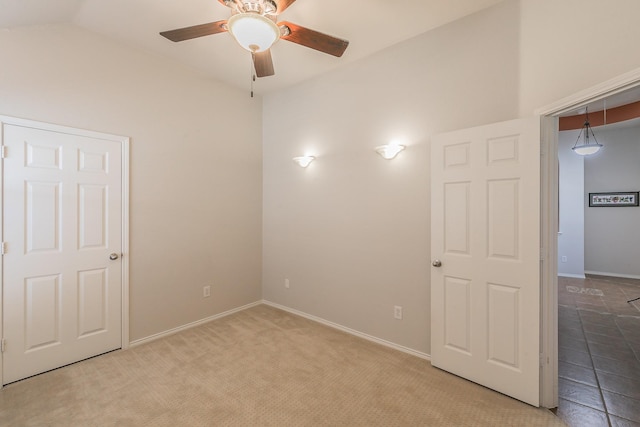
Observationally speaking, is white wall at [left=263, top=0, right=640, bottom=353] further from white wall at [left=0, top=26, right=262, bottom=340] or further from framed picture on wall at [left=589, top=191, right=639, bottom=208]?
framed picture on wall at [left=589, top=191, right=639, bottom=208]

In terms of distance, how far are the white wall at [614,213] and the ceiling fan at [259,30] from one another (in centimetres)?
725

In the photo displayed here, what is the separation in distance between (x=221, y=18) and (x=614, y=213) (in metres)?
8.32

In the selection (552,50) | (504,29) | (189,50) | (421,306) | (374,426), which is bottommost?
(374,426)

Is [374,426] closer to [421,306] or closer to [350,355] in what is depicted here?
[350,355]

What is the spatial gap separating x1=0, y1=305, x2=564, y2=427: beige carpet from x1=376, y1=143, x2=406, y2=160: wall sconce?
2.02 m

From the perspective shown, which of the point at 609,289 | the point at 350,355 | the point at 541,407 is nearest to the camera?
the point at 541,407

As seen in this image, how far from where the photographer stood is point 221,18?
2.41 m

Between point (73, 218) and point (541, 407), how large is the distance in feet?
13.6

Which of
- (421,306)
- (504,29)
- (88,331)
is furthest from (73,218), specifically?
(504,29)

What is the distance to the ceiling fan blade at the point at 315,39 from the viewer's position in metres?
1.87

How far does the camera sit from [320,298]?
356cm

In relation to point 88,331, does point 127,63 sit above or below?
above

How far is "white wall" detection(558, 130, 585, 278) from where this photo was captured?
596cm

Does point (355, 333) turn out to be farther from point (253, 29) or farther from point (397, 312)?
point (253, 29)
